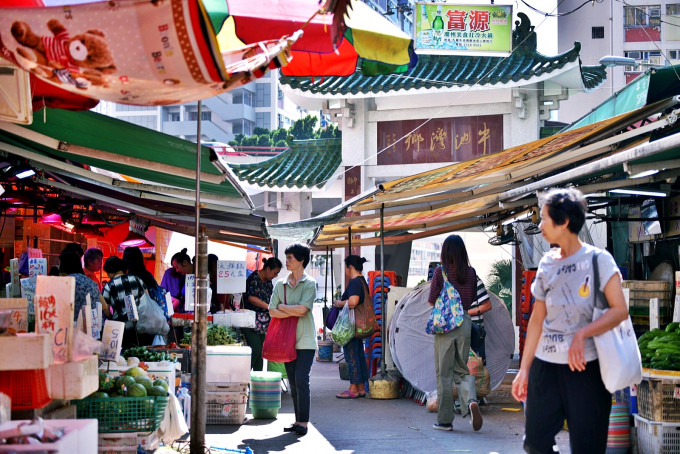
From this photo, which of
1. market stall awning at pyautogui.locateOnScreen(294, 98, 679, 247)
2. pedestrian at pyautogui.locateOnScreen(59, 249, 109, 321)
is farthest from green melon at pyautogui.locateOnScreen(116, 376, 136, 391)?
market stall awning at pyautogui.locateOnScreen(294, 98, 679, 247)

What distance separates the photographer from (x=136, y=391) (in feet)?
19.8

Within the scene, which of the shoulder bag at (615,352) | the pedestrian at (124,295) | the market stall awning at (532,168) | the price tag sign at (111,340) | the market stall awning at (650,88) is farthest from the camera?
the pedestrian at (124,295)

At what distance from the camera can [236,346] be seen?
964 centimetres

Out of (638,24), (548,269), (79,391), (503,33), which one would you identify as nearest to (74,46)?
(79,391)

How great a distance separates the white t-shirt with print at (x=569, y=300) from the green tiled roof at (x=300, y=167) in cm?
1507

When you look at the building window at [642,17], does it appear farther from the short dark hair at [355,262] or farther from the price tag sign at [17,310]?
the price tag sign at [17,310]

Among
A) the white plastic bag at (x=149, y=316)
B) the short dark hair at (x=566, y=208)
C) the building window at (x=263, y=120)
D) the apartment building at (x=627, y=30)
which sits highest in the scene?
the building window at (x=263, y=120)

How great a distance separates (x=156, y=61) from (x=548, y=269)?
8.44ft

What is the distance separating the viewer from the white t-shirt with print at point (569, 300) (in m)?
4.84

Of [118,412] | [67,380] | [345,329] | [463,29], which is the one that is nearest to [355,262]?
[345,329]

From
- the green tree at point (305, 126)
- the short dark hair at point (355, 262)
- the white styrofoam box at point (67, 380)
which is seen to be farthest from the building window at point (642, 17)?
the white styrofoam box at point (67, 380)

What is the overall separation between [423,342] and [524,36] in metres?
9.78

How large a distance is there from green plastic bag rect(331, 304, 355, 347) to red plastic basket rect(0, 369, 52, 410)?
672cm

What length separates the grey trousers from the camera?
8.93 m
